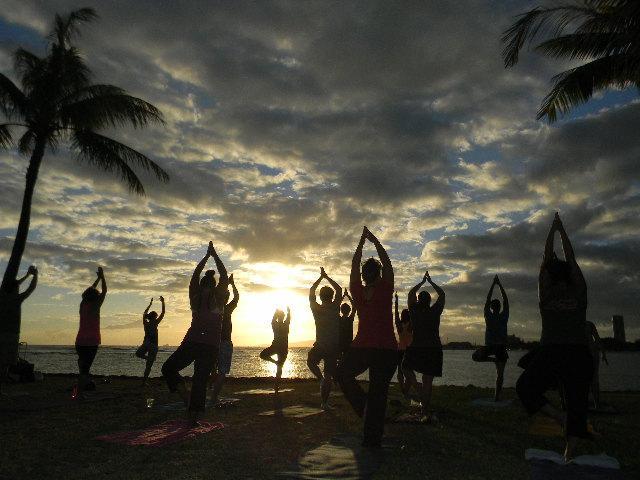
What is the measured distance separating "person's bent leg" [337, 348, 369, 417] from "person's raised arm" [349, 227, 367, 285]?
0.71m

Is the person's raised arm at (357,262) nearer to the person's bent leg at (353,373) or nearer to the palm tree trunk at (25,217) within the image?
the person's bent leg at (353,373)

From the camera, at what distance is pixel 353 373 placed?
17.0 ft

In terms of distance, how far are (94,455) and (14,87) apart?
14.1m

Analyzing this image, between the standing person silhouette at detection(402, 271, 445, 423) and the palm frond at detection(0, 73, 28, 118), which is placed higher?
the palm frond at detection(0, 73, 28, 118)

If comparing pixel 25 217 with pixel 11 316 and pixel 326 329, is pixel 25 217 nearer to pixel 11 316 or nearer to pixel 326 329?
pixel 11 316

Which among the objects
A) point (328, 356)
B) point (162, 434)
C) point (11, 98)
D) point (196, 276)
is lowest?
point (162, 434)

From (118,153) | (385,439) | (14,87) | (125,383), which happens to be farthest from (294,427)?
(14,87)

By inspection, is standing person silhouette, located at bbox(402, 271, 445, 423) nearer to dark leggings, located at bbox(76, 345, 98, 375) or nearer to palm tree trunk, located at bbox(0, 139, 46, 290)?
dark leggings, located at bbox(76, 345, 98, 375)

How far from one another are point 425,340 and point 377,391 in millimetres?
2623

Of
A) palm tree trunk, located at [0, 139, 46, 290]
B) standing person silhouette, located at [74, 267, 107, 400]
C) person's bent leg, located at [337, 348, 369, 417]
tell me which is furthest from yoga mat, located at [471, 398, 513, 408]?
palm tree trunk, located at [0, 139, 46, 290]

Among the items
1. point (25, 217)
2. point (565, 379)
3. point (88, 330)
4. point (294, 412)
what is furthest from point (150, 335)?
point (565, 379)

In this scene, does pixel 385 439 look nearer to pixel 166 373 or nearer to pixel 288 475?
pixel 288 475

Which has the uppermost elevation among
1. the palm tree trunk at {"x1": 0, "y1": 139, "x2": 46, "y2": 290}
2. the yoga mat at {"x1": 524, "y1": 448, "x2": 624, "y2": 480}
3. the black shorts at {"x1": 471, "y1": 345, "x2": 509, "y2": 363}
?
the palm tree trunk at {"x1": 0, "y1": 139, "x2": 46, "y2": 290}

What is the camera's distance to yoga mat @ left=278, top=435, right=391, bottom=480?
4.13 m
